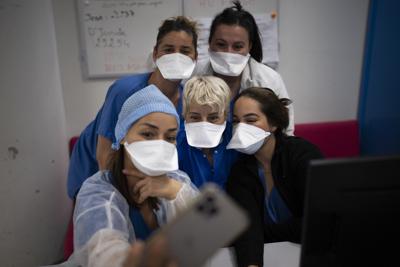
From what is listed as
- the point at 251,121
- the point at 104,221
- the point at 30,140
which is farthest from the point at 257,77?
the point at 30,140

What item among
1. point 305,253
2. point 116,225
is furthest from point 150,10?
point 305,253

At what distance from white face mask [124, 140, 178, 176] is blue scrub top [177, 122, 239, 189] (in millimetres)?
409

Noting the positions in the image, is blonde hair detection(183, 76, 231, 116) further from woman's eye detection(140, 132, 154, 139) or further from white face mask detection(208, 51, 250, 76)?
woman's eye detection(140, 132, 154, 139)

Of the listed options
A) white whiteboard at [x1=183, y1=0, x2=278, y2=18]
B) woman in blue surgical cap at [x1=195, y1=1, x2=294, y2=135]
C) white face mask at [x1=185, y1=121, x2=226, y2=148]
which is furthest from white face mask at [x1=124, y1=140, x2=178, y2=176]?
white whiteboard at [x1=183, y1=0, x2=278, y2=18]

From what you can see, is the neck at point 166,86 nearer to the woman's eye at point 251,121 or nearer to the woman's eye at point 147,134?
the woman's eye at point 251,121

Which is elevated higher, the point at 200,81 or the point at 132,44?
the point at 132,44

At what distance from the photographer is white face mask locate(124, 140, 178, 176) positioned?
1.04 m

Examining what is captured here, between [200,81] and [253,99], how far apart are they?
26cm

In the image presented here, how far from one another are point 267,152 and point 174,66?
0.61 m

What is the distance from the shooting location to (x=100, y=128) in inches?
63.0

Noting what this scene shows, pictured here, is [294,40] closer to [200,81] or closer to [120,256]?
[200,81]

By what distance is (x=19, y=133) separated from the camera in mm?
1597

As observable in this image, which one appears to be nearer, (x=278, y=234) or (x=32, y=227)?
(x=278, y=234)

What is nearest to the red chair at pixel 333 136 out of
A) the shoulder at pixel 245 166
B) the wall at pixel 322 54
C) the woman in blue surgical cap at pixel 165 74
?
the wall at pixel 322 54
